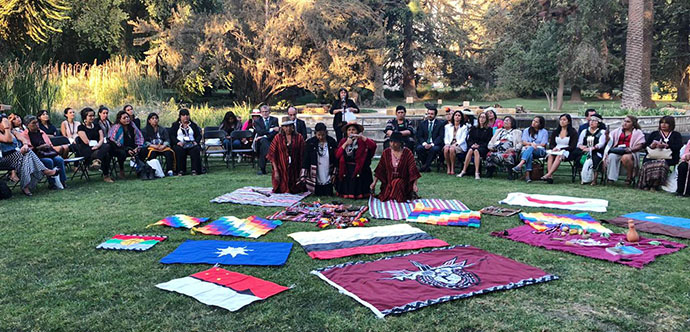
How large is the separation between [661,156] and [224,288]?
7369 mm

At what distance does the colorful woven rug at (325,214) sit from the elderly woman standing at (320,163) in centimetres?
86

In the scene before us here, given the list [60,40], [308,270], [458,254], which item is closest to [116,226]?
[308,270]

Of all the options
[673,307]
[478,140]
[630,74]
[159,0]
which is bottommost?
[673,307]

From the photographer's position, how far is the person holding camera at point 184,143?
9.99 metres

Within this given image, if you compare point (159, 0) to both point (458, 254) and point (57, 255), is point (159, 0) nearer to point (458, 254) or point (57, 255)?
point (57, 255)

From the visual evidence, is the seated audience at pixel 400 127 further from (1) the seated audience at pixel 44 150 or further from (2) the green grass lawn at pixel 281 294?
(1) the seated audience at pixel 44 150

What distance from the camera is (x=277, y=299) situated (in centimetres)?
367

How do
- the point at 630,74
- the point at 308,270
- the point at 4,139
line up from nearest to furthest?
the point at 308,270, the point at 4,139, the point at 630,74

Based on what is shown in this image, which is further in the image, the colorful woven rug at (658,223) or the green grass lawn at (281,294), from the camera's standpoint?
the colorful woven rug at (658,223)

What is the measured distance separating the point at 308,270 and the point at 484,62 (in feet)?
107

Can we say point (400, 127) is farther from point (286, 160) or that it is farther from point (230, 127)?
point (230, 127)

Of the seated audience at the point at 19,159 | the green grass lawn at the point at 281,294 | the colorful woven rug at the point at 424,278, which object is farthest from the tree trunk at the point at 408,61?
the colorful woven rug at the point at 424,278

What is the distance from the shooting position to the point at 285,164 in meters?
7.98

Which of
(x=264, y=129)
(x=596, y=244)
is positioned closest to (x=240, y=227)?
(x=596, y=244)
